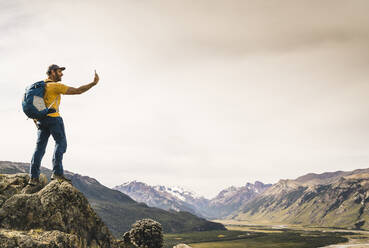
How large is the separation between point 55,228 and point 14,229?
3.92 ft

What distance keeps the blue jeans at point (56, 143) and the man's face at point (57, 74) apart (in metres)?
1.71

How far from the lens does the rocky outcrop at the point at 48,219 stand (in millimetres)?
8070

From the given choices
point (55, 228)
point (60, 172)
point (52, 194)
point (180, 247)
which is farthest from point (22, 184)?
point (180, 247)

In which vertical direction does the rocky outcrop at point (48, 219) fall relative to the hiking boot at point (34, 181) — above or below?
below

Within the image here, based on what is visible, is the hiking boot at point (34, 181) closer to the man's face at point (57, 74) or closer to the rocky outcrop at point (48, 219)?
the rocky outcrop at point (48, 219)

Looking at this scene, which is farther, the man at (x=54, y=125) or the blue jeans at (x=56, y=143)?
the blue jeans at (x=56, y=143)

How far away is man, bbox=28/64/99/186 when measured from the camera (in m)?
10.5

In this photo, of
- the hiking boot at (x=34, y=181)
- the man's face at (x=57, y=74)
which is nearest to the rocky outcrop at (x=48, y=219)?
the hiking boot at (x=34, y=181)

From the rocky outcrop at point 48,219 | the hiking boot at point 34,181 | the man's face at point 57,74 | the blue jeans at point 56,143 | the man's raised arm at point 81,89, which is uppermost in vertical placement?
the man's face at point 57,74

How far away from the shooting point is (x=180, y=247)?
13.9m

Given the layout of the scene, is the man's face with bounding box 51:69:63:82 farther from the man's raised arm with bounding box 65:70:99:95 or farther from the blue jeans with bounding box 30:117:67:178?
the blue jeans with bounding box 30:117:67:178

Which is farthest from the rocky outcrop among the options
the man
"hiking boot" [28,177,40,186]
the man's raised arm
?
the man's raised arm

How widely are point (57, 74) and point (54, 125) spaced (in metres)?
2.18

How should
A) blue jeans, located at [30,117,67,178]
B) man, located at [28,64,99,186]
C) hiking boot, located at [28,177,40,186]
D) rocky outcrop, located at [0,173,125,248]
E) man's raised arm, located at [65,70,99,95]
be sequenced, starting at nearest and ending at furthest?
rocky outcrop, located at [0,173,125,248], man, located at [28,64,99,186], blue jeans, located at [30,117,67,178], hiking boot, located at [28,177,40,186], man's raised arm, located at [65,70,99,95]
